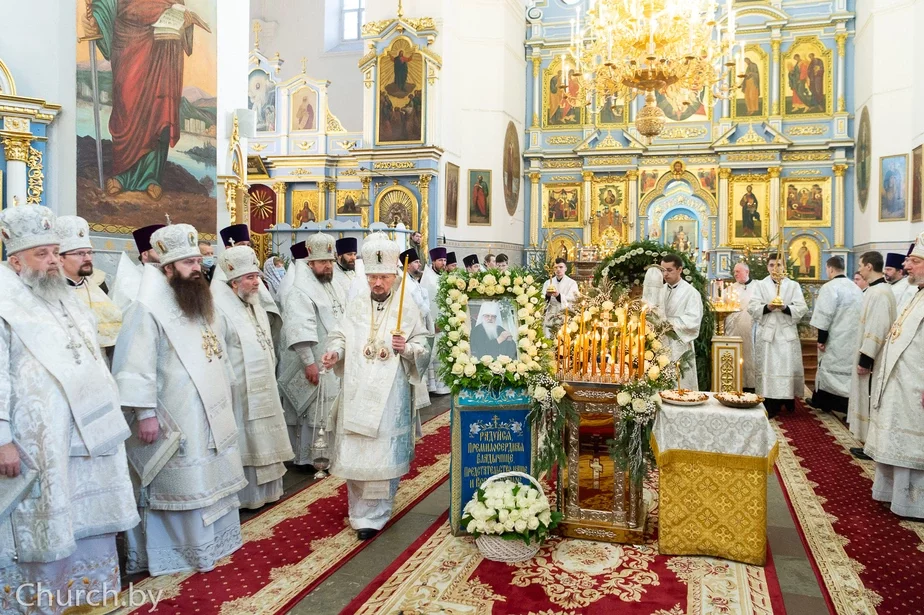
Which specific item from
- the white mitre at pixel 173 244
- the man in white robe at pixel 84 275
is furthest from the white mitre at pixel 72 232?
the white mitre at pixel 173 244

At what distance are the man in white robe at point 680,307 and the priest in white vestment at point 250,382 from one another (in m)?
3.67

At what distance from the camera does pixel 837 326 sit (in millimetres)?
8875

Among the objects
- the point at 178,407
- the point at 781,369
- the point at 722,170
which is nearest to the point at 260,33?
the point at 722,170

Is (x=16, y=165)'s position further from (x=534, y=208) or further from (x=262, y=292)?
(x=534, y=208)

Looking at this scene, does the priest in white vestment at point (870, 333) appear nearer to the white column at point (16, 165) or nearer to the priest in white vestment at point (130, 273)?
the priest in white vestment at point (130, 273)

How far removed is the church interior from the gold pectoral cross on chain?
1.27 m

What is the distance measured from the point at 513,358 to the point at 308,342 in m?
2.04

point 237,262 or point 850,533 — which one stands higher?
point 237,262

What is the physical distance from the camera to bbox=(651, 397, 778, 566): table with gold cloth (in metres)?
4.20

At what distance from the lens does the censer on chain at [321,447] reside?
612cm

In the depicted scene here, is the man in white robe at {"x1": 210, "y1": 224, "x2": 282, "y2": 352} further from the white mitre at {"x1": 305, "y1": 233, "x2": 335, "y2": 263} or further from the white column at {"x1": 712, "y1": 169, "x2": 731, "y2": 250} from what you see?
the white column at {"x1": 712, "y1": 169, "x2": 731, "y2": 250}

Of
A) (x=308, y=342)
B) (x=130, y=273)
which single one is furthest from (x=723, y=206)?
(x=130, y=273)

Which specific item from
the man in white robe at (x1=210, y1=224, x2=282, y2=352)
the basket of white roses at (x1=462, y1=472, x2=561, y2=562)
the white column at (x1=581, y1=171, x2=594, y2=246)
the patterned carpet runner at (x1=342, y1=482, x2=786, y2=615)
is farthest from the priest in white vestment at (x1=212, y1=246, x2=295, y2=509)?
the white column at (x1=581, y1=171, x2=594, y2=246)

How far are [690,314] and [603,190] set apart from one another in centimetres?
1477
